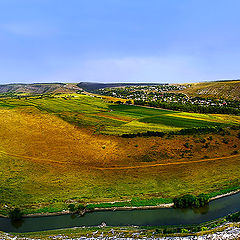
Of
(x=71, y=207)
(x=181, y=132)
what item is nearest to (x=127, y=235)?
(x=71, y=207)

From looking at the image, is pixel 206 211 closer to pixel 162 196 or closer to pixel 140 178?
pixel 162 196

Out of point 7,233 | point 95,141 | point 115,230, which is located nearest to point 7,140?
point 95,141

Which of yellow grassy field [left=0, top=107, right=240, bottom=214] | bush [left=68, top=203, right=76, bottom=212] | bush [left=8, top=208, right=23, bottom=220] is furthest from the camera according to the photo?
yellow grassy field [left=0, top=107, right=240, bottom=214]

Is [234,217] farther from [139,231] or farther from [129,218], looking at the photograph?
[129,218]

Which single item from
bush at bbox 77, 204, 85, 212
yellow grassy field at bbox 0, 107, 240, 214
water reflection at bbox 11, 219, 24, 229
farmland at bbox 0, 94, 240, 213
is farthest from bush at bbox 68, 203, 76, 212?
water reflection at bbox 11, 219, 24, 229

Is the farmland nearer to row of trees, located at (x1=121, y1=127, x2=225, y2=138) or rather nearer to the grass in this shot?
row of trees, located at (x1=121, y1=127, x2=225, y2=138)

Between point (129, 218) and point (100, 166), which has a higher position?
point (100, 166)

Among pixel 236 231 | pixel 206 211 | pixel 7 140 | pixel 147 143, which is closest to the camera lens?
pixel 236 231

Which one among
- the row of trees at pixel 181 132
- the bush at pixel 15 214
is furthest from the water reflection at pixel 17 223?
the row of trees at pixel 181 132
